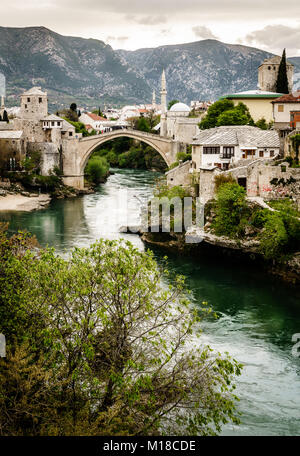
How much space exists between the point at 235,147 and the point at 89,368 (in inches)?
826

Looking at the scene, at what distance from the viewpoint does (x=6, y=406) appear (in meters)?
9.24

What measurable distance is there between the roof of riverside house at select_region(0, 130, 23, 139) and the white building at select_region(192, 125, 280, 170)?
1815cm

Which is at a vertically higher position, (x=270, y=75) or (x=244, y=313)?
(x=270, y=75)

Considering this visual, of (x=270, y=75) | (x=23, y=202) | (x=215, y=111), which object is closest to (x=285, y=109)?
(x=215, y=111)

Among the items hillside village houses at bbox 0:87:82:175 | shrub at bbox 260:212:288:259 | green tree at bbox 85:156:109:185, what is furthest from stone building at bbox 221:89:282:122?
green tree at bbox 85:156:109:185

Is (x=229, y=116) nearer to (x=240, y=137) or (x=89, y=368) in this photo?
(x=240, y=137)

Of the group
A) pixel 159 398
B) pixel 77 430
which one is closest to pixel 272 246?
pixel 159 398

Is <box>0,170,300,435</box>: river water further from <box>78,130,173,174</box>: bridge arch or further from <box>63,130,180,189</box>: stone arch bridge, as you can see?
<box>78,130,173,174</box>: bridge arch

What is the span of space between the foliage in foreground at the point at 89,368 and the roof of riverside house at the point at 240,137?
61.1 ft

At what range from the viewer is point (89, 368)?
9.52 m

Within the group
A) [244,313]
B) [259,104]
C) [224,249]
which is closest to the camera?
[244,313]

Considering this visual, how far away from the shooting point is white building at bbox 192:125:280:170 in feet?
93.6

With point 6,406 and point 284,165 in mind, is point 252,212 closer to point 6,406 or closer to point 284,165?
point 284,165
